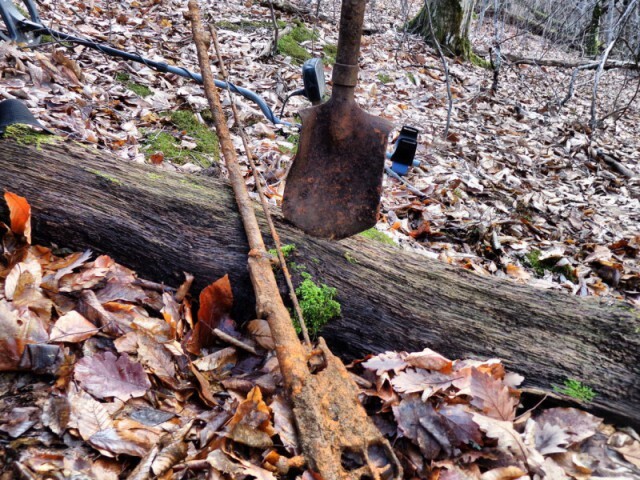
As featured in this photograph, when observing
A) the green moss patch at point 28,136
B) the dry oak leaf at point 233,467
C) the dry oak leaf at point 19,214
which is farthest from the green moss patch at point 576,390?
the green moss patch at point 28,136

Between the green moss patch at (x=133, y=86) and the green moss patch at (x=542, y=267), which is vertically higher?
the green moss patch at (x=133, y=86)

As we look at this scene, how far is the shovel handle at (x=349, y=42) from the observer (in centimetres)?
171

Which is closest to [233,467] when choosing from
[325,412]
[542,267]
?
[325,412]

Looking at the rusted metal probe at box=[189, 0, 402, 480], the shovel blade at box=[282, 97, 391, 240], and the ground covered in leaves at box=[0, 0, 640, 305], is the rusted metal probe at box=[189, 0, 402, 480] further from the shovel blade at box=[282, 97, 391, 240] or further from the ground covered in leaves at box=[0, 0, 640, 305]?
the ground covered in leaves at box=[0, 0, 640, 305]

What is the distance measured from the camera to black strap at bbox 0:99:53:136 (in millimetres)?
2229

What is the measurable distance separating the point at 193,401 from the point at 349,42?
1544 mm

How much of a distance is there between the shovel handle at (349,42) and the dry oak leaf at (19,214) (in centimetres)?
148

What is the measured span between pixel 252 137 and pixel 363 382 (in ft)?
9.66

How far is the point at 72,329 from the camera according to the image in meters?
1.59

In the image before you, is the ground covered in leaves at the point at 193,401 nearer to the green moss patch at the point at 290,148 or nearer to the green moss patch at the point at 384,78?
the green moss patch at the point at 290,148

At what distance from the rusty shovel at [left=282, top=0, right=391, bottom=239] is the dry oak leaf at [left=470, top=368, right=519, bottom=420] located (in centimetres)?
79

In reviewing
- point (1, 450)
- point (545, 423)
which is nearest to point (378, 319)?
point (545, 423)

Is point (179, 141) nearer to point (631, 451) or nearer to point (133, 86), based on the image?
point (133, 86)

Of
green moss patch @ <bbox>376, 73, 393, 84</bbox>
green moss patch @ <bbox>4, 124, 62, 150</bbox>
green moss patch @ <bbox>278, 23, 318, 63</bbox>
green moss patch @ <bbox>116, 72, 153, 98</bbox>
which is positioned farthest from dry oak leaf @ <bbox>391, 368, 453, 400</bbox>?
green moss patch @ <bbox>376, 73, 393, 84</bbox>
